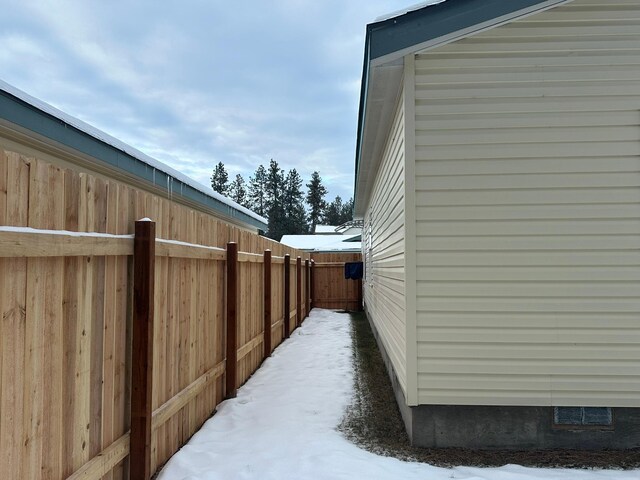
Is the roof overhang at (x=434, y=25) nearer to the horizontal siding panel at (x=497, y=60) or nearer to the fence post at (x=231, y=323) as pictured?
the horizontal siding panel at (x=497, y=60)

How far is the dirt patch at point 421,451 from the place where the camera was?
318cm

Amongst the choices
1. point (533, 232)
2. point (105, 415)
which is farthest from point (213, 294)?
point (533, 232)

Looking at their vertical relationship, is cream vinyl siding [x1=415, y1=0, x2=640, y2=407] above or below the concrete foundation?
above

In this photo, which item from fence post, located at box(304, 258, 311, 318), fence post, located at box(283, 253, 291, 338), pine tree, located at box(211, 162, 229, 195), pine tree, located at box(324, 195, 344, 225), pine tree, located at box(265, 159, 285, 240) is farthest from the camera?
pine tree, located at box(324, 195, 344, 225)

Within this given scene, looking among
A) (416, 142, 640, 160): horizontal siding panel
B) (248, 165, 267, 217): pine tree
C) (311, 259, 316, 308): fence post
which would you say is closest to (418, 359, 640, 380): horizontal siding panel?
(416, 142, 640, 160): horizontal siding panel

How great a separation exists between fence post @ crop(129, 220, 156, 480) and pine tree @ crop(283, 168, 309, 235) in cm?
4467

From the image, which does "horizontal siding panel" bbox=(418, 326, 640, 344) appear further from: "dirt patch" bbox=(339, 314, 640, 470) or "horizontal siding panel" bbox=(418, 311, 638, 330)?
"dirt patch" bbox=(339, 314, 640, 470)

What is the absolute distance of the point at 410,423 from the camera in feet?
11.8

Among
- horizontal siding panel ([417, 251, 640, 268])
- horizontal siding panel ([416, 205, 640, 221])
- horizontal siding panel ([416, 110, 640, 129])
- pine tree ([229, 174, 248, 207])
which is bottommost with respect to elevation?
horizontal siding panel ([417, 251, 640, 268])

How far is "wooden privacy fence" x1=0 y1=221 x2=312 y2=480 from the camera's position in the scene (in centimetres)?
171

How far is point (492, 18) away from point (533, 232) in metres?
1.68

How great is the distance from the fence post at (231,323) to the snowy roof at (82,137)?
1811mm

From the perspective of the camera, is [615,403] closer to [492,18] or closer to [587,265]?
[587,265]

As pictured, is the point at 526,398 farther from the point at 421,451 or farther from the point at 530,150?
the point at 530,150
